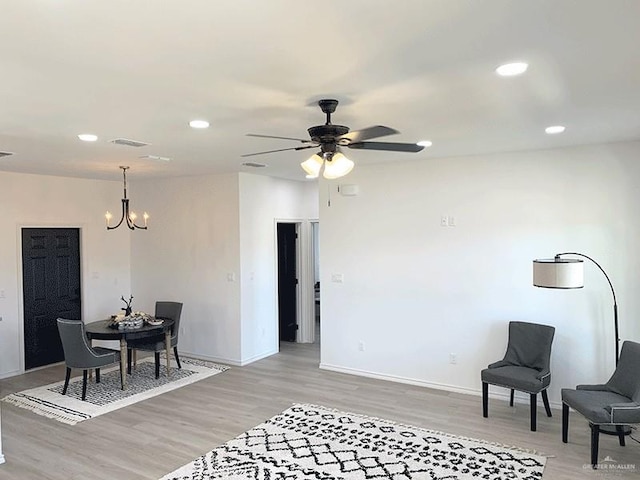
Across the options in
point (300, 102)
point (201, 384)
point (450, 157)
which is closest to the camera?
point (300, 102)

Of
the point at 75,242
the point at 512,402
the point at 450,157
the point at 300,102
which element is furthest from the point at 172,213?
the point at 512,402

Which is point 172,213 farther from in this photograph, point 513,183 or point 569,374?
point 569,374

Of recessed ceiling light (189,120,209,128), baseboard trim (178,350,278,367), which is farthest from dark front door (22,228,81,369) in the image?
recessed ceiling light (189,120,209,128)

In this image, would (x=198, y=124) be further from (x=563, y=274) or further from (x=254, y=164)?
(x=563, y=274)

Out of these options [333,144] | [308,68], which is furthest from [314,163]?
[308,68]

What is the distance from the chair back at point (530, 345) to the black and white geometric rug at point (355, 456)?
3.43 feet

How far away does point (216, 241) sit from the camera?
6867 mm

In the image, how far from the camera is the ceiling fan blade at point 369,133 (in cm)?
264

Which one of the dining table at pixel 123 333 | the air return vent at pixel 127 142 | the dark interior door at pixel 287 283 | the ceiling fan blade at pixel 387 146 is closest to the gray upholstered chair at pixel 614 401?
the ceiling fan blade at pixel 387 146

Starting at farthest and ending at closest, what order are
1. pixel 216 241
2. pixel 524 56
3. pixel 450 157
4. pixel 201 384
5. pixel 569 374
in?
1. pixel 216 241
2. pixel 201 384
3. pixel 450 157
4. pixel 569 374
5. pixel 524 56

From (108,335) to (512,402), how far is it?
4603 millimetres

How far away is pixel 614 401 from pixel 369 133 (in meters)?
3.08

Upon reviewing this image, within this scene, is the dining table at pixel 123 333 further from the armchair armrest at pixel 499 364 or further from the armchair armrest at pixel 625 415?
the armchair armrest at pixel 625 415

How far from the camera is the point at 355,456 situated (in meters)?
3.89
